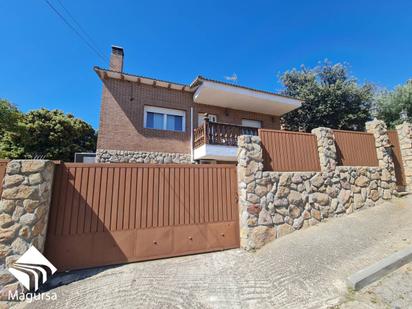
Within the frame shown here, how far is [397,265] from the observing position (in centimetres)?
345

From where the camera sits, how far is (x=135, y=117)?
966 cm

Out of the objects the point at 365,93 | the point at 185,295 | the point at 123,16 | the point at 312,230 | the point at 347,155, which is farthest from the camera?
the point at 365,93

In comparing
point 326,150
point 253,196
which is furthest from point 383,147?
point 253,196

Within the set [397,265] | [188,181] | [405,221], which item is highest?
[188,181]

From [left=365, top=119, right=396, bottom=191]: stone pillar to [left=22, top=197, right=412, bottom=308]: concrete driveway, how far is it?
2475 millimetres

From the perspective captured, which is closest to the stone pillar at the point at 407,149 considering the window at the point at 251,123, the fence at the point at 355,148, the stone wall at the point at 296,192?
the stone wall at the point at 296,192

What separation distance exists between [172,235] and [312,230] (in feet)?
12.7

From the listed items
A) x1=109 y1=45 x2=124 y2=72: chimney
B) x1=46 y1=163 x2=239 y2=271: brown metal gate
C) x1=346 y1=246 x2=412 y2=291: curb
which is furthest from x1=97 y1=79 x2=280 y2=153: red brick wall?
x1=346 y1=246 x2=412 y2=291: curb

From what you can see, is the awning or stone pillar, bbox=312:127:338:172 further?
the awning

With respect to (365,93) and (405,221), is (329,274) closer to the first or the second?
(405,221)

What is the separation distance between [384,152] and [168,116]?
31.6 ft

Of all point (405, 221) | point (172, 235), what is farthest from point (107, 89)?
point (405, 221)

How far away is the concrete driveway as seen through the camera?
3020mm

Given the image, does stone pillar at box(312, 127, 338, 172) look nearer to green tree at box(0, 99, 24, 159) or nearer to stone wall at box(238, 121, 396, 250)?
stone wall at box(238, 121, 396, 250)
